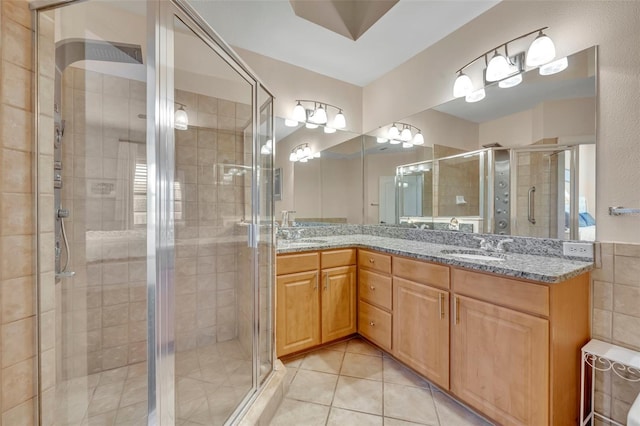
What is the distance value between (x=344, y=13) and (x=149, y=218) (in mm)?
2013

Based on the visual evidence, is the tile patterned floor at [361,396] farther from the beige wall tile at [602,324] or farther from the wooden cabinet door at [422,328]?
the beige wall tile at [602,324]

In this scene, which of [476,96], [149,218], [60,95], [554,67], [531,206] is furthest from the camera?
[476,96]

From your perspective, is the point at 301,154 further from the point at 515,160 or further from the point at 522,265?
the point at 522,265

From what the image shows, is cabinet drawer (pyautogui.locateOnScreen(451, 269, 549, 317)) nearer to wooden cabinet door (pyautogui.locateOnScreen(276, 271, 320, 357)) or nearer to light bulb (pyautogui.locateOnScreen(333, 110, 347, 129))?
wooden cabinet door (pyautogui.locateOnScreen(276, 271, 320, 357))

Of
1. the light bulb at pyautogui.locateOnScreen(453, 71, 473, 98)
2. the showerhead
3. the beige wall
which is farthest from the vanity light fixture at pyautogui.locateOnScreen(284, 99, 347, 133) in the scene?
Answer: the beige wall

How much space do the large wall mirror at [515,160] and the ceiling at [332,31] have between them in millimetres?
590

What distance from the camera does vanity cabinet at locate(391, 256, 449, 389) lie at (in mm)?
1539

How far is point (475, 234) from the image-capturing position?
193 cm

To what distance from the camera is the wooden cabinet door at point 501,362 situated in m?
1.14

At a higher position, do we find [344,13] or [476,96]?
[344,13]

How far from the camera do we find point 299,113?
→ 8.36ft

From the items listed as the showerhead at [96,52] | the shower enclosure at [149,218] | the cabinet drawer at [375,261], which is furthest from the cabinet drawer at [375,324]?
the showerhead at [96,52]

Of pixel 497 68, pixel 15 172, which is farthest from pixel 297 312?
pixel 497 68

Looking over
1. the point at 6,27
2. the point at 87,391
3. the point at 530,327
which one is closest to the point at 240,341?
the point at 87,391
